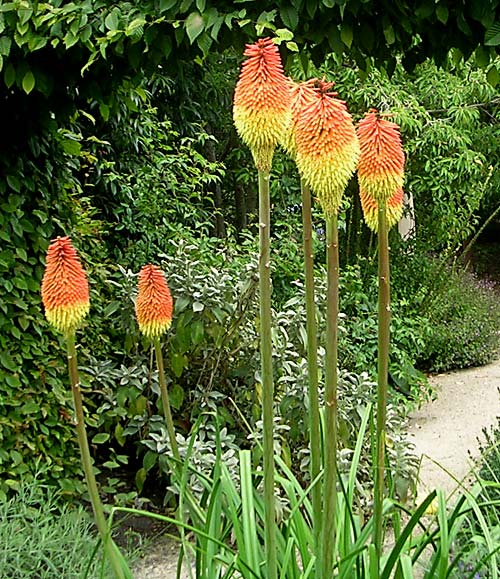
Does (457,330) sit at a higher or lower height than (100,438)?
higher

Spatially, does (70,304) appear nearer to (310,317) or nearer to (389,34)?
(310,317)

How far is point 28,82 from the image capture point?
288 centimetres

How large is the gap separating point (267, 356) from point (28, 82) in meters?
1.74

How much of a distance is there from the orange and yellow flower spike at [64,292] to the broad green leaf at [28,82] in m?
1.22

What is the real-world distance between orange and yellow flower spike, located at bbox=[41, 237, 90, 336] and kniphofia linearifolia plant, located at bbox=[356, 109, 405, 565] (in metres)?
0.71

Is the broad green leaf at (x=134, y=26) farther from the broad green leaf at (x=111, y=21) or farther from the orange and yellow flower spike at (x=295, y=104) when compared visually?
the orange and yellow flower spike at (x=295, y=104)

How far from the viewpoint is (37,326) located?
3.57 meters

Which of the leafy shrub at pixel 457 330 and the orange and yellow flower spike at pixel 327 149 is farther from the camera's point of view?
the leafy shrub at pixel 457 330

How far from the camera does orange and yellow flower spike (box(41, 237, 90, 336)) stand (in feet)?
6.12

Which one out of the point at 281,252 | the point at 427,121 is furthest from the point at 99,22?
the point at 427,121

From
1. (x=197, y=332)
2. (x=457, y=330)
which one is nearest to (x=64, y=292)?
(x=197, y=332)

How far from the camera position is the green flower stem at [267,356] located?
1.63 m

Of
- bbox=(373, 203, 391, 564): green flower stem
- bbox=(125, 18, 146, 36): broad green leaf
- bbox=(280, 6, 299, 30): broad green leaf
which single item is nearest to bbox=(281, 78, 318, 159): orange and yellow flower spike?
bbox=(373, 203, 391, 564): green flower stem

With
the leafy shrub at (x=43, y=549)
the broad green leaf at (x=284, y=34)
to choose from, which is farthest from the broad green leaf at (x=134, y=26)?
the leafy shrub at (x=43, y=549)
